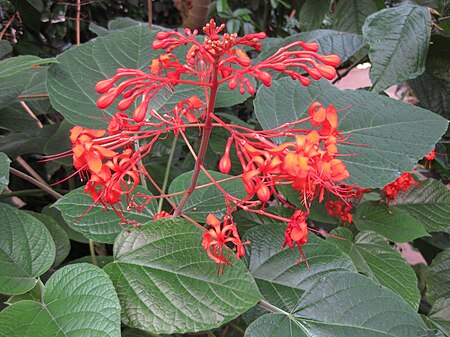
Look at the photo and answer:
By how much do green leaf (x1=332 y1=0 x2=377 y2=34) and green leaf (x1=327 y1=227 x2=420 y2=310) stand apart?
65 cm

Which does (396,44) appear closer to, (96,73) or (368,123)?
(368,123)

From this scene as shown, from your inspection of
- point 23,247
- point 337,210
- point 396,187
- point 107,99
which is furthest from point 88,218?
point 396,187

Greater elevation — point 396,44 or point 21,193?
point 396,44

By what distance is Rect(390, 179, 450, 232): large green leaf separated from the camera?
2.81 ft

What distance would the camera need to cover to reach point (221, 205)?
0.67 meters

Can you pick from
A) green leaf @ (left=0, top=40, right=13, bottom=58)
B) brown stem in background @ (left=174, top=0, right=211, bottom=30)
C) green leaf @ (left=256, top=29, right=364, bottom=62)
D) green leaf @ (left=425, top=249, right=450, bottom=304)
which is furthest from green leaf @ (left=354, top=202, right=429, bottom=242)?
green leaf @ (left=0, top=40, right=13, bottom=58)

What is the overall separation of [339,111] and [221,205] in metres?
0.24

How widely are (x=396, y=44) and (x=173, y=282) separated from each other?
0.57 m

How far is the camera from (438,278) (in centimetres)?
85

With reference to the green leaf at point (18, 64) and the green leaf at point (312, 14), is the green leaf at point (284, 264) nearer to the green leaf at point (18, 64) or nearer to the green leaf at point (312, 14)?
the green leaf at point (18, 64)

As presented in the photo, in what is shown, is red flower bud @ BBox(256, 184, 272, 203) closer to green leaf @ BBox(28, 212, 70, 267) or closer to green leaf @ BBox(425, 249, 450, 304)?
green leaf @ BBox(28, 212, 70, 267)

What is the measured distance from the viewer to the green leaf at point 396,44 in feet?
2.58

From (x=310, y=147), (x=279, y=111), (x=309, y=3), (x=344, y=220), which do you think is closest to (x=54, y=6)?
(x=309, y=3)

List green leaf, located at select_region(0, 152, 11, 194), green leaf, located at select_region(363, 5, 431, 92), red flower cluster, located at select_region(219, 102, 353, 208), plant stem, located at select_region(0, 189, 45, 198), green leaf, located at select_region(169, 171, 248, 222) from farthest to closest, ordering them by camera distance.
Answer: plant stem, located at select_region(0, 189, 45, 198) < green leaf, located at select_region(363, 5, 431, 92) < green leaf, located at select_region(169, 171, 248, 222) < green leaf, located at select_region(0, 152, 11, 194) < red flower cluster, located at select_region(219, 102, 353, 208)
